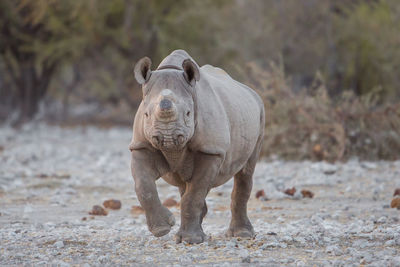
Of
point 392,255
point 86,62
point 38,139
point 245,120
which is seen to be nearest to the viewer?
point 392,255

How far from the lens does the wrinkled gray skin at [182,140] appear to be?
16.2ft

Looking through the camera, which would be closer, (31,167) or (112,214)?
(112,214)

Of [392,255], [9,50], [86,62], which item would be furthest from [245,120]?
[86,62]

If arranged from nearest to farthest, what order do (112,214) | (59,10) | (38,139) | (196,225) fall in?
(196,225)
(112,214)
(38,139)
(59,10)

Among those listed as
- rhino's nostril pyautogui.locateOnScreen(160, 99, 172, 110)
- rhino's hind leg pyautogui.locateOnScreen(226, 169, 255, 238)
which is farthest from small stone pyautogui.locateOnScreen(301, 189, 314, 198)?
rhino's nostril pyautogui.locateOnScreen(160, 99, 172, 110)

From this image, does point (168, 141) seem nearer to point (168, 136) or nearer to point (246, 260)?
point (168, 136)

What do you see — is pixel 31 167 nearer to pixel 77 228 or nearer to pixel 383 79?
pixel 77 228

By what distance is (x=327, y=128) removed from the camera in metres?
12.2

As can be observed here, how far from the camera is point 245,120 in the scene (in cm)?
610

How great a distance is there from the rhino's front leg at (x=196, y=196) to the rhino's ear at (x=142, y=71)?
768mm

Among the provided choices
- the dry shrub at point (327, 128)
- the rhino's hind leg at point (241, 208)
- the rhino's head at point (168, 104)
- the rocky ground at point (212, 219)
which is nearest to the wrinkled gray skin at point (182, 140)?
the rhino's head at point (168, 104)

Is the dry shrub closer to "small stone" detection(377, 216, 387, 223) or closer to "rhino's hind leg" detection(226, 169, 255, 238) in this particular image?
"small stone" detection(377, 216, 387, 223)

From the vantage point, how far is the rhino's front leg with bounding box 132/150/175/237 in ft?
17.0

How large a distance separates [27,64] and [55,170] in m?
13.6
